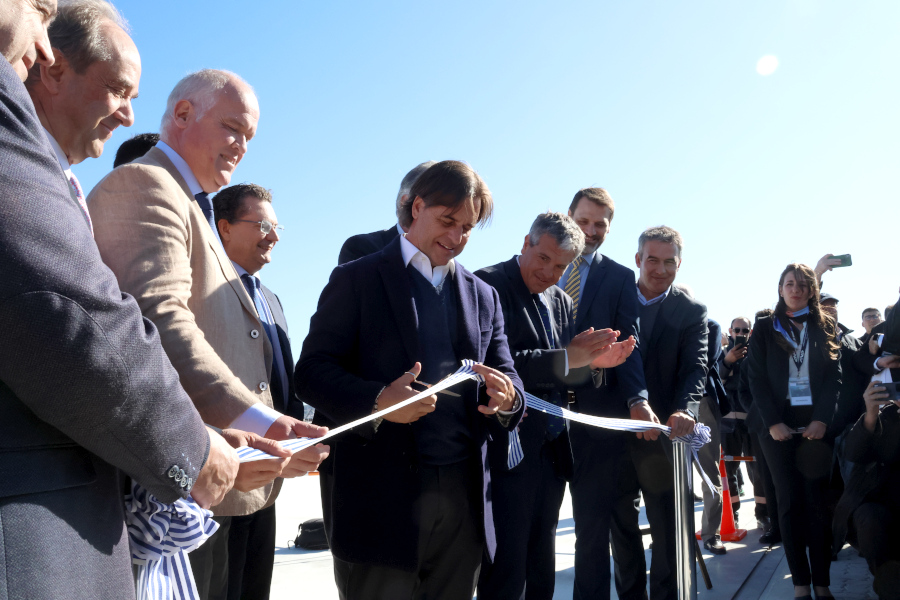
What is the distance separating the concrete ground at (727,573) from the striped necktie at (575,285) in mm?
2024

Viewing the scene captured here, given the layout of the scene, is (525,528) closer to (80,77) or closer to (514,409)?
(514,409)

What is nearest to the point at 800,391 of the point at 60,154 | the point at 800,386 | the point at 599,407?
the point at 800,386

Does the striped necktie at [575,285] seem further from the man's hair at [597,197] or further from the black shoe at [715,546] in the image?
the black shoe at [715,546]

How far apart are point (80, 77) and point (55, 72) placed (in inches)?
2.0

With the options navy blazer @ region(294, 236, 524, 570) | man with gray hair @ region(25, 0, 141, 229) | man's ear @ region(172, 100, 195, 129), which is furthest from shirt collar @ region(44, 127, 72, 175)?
navy blazer @ region(294, 236, 524, 570)

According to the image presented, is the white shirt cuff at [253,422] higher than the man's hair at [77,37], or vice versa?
the man's hair at [77,37]

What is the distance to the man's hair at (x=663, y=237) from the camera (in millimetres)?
4809

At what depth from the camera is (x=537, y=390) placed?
347cm

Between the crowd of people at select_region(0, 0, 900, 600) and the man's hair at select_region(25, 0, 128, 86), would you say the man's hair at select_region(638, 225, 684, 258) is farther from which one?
the man's hair at select_region(25, 0, 128, 86)

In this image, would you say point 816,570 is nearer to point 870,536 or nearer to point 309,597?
point 870,536

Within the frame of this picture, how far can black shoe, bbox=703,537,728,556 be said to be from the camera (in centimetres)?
617

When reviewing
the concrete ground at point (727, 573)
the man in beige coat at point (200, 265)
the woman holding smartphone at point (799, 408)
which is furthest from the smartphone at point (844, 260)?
the man in beige coat at point (200, 265)

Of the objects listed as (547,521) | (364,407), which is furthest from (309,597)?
(364,407)

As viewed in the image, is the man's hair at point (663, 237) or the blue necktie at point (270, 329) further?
the man's hair at point (663, 237)
